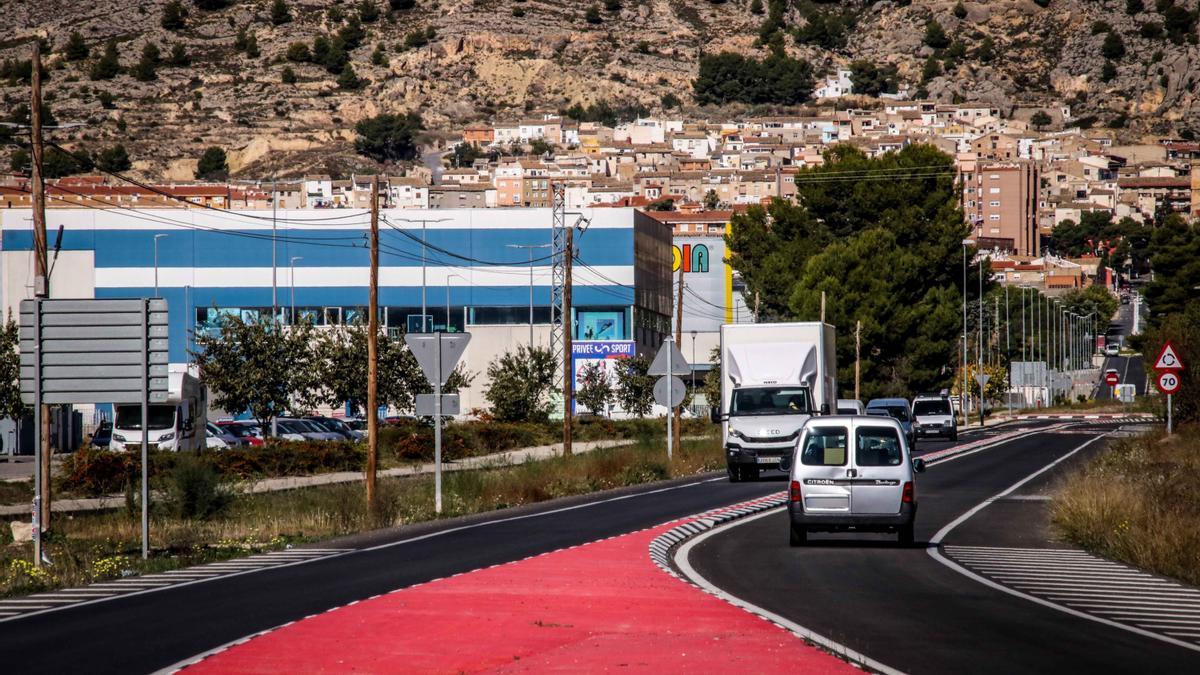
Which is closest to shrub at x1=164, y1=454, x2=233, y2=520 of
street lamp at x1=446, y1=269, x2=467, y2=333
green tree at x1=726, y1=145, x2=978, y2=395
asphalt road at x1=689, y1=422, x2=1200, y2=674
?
asphalt road at x1=689, y1=422, x2=1200, y2=674

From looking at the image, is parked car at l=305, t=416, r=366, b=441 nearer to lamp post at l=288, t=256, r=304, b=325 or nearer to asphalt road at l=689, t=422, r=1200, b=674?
lamp post at l=288, t=256, r=304, b=325

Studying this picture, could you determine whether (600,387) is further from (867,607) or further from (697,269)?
(867,607)

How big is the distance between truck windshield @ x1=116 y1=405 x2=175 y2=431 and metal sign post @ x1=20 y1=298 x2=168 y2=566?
30417 mm

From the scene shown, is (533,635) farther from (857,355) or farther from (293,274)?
(293,274)

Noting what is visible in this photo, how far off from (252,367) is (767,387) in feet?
92.5

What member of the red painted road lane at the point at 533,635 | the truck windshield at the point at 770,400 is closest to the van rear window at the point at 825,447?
the red painted road lane at the point at 533,635

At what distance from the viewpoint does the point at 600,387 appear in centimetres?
8881

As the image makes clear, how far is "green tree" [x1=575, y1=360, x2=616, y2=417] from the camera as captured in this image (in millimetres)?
89000

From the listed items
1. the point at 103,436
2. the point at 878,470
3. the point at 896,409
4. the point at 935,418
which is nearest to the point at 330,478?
the point at 103,436

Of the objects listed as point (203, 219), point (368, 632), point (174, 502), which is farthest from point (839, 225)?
→ point (368, 632)

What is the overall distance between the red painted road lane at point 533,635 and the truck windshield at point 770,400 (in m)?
21.8

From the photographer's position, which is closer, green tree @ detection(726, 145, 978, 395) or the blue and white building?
green tree @ detection(726, 145, 978, 395)

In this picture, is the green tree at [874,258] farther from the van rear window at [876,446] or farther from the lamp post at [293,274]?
the van rear window at [876,446]

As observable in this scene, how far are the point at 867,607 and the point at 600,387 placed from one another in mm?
72827
